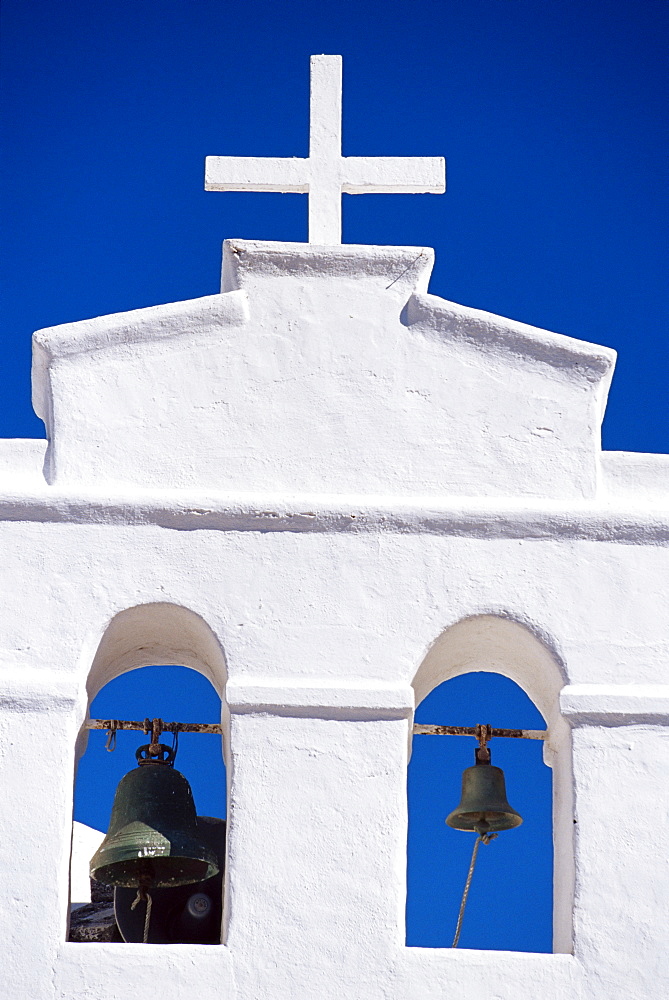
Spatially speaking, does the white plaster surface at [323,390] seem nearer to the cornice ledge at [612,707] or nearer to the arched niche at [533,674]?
the arched niche at [533,674]

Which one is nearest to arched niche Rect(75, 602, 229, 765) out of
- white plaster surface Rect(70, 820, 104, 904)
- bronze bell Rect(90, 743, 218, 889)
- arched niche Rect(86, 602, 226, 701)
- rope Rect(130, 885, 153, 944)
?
arched niche Rect(86, 602, 226, 701)

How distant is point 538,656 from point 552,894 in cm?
90

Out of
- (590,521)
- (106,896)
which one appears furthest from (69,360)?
(106,896)

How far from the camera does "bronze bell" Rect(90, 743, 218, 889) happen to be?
267 inches

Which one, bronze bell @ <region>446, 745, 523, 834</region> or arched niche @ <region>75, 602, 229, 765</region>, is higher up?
arched niche @ <region>75, 602, 229, 765</region>

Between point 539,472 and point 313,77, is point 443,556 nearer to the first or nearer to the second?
point 539,472

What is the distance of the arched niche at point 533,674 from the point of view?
6.47 m

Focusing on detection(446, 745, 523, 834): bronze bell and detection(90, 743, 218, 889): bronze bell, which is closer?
detection(90, 743, 218, 889): bronze bell

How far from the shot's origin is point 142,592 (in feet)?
21.6

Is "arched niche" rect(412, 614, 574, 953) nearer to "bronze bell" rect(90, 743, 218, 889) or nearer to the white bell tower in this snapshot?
the white bell tower

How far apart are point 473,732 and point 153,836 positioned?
1.43 m

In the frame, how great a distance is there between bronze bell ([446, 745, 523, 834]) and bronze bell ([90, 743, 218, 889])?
120 centimetres

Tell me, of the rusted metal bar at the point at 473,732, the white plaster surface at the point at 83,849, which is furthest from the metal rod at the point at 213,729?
the white plaster surface at the point at 83,849

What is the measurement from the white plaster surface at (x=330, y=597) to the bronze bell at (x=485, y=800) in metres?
0.56
